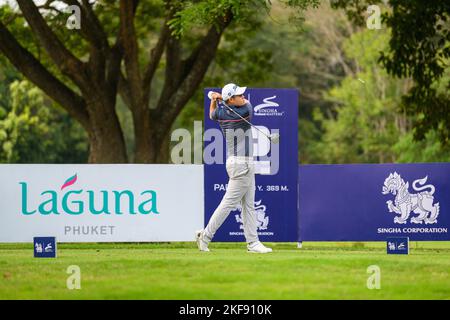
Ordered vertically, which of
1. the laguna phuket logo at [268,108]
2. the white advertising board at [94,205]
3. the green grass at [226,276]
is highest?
the laguna phuket logo at [268,108]

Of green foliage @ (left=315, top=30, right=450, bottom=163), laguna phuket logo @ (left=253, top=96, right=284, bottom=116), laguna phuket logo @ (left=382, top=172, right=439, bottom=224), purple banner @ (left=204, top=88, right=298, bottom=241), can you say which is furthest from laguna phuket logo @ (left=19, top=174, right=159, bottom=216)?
green foliage @ (left=315, top=30, right=450, bottom=163)

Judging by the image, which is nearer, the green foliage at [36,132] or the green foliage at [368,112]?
the green foliage at [368,112]

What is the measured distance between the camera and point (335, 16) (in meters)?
59.2

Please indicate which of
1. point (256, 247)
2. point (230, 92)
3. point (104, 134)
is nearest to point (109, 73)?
point (104, 134)

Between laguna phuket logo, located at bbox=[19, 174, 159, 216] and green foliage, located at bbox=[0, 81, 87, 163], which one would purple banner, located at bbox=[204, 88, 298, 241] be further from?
green foliage, located at bbox=[0, 81, 87, 163]

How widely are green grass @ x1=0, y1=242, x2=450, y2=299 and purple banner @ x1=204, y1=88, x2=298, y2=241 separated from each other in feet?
7.66

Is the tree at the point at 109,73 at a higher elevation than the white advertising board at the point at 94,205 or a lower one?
higher

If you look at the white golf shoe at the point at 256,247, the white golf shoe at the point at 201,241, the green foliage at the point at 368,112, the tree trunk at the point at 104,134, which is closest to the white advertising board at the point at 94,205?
the white golf shoe at the point at 201,241

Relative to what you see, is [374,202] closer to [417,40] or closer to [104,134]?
[417,40]

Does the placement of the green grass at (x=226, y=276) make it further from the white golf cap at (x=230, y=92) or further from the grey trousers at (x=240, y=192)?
the white golf cap at (x=230, y=92)

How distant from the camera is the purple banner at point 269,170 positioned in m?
18.6

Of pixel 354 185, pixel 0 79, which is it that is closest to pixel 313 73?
pixel 0 79

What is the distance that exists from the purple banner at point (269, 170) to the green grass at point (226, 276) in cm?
233
